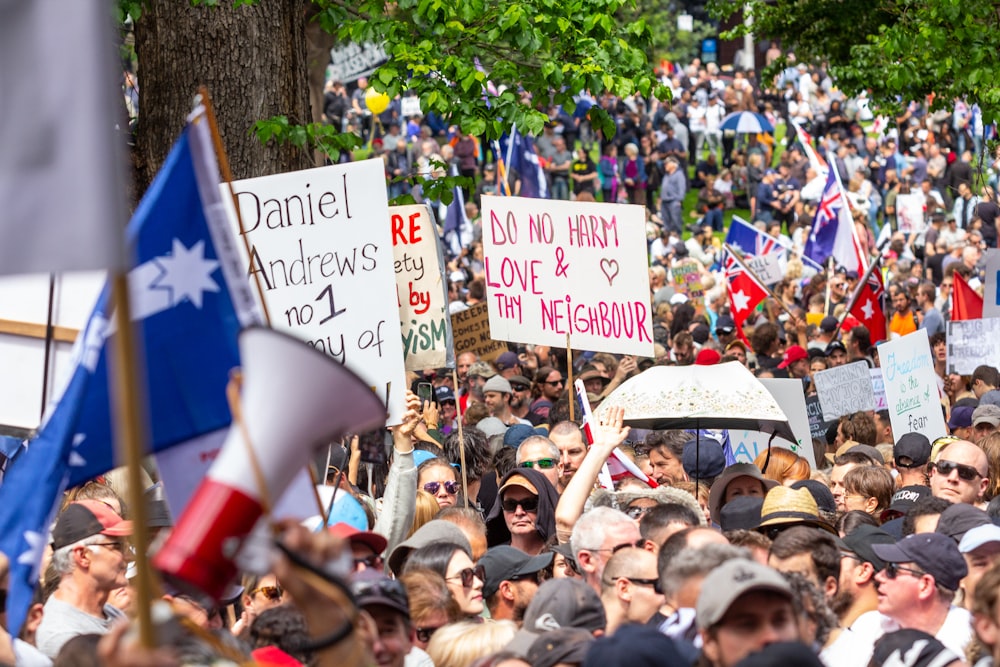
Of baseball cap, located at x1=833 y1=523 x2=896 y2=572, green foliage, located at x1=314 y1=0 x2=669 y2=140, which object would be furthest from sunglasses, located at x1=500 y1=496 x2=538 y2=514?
green foliage, located at x1=314 y1=0 x2=669 y2=140

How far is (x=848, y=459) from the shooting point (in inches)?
346

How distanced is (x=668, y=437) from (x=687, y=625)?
435 centimetres

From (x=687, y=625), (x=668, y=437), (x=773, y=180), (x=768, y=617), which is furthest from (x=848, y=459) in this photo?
(x=773, y=180)

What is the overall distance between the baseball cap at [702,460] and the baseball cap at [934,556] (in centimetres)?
334

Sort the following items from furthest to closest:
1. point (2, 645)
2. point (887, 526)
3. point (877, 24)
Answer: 1. point (877, 24)
2. point (887, 526)
3. point (2, 645)

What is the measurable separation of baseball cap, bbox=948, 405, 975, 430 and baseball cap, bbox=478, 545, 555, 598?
554cm

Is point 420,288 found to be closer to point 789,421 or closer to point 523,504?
point 789,421

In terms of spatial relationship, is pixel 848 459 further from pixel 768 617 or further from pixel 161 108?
pixel 768 617

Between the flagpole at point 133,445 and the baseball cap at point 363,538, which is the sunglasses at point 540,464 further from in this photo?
the flagpole at point 133,445

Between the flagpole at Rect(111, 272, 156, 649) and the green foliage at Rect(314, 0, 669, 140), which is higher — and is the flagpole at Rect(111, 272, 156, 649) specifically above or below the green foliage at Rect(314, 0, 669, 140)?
below

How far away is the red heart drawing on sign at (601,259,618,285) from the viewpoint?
1004 centimetres

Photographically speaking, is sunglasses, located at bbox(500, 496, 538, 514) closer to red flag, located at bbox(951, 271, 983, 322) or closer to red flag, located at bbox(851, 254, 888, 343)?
red flag, located at bbox(951, 271, 983, 322)

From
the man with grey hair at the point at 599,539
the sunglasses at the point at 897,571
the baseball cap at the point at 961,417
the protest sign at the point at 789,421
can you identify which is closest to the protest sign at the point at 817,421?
the baseball cap at the point at 961,417

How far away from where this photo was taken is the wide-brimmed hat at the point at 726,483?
7.98 meters
